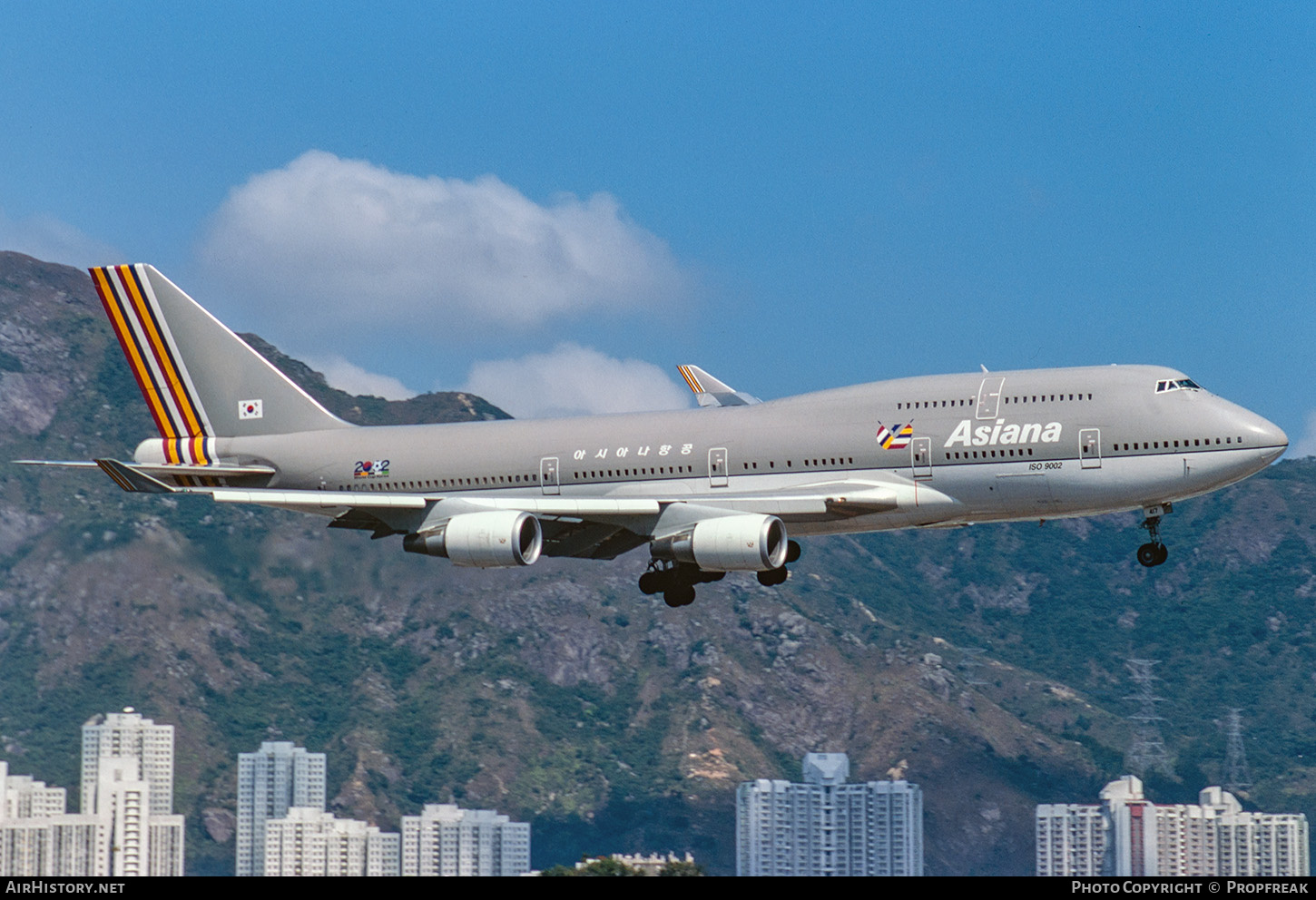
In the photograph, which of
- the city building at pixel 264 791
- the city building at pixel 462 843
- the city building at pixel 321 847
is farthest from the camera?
the city building at pixel 462 843

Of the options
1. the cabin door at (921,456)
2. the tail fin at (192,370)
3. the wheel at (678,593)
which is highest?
the tail fin at (192,370)

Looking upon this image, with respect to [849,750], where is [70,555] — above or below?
above

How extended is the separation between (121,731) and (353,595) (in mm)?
51213

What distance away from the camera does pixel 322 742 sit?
15675 centimetres

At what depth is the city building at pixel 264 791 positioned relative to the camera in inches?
5723

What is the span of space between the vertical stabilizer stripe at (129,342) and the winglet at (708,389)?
735 inches

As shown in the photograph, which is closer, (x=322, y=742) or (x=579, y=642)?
(x=322, y=742)

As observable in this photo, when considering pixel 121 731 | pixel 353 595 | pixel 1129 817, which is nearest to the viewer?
pixel 353 595

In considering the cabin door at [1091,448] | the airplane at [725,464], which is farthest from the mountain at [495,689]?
the cabin door at [1091,448]

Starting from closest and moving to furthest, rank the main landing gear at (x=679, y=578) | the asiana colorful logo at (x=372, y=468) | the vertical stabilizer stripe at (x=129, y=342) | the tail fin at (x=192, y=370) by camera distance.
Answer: the main landing gear at (x=679, y=578), the asiana colorful logo at (x=372, y=468), the tail fin at (x=192, y=370), the vertical stabilizer stripe at (x=129, y=342)

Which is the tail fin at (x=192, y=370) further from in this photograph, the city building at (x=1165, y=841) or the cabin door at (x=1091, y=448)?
the city building at (x=1165, y=841)

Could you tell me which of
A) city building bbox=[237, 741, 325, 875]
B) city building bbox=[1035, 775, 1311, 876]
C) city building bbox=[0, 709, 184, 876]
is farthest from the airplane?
city building bbox=[1035, 775, 1311, 876]
